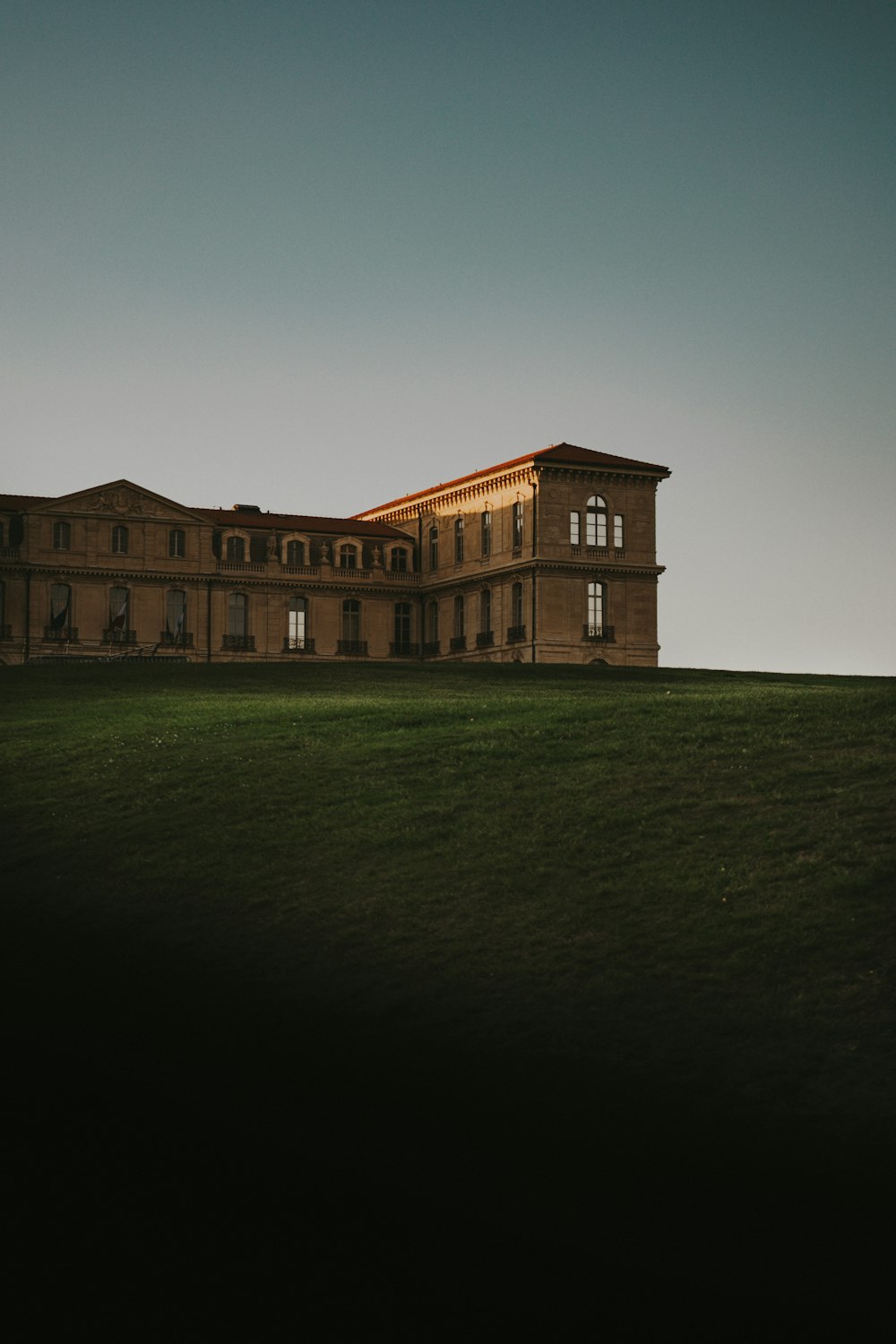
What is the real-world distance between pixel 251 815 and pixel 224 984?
636 centimetres

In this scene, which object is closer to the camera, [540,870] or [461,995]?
[461,995]

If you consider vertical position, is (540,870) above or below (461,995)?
above

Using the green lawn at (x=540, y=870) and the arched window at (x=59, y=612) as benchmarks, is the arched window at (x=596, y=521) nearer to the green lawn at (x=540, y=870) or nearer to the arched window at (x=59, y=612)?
the arched window at (x=59, y=612)

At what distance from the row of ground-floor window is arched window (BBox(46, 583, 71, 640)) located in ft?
0.16

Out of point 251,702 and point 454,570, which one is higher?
point 454,570

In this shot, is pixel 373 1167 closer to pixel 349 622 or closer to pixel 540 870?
pixel 540 870

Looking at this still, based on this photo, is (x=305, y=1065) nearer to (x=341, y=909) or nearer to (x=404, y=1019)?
(x=404, y=1019)

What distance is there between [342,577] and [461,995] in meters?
80.0

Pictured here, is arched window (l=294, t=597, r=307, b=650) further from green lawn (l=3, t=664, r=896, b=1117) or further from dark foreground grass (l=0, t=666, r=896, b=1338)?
dark foreground grass (l=0, t=666, r=896, b=1338)

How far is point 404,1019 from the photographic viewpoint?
1402 cm

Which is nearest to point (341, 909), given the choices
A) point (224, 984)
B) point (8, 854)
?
point (224, 984)

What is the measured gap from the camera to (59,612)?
86500mm

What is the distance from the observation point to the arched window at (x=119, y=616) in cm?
8731

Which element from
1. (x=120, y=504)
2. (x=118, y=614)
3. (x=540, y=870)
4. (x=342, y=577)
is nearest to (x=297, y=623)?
(x=342, y=577)
